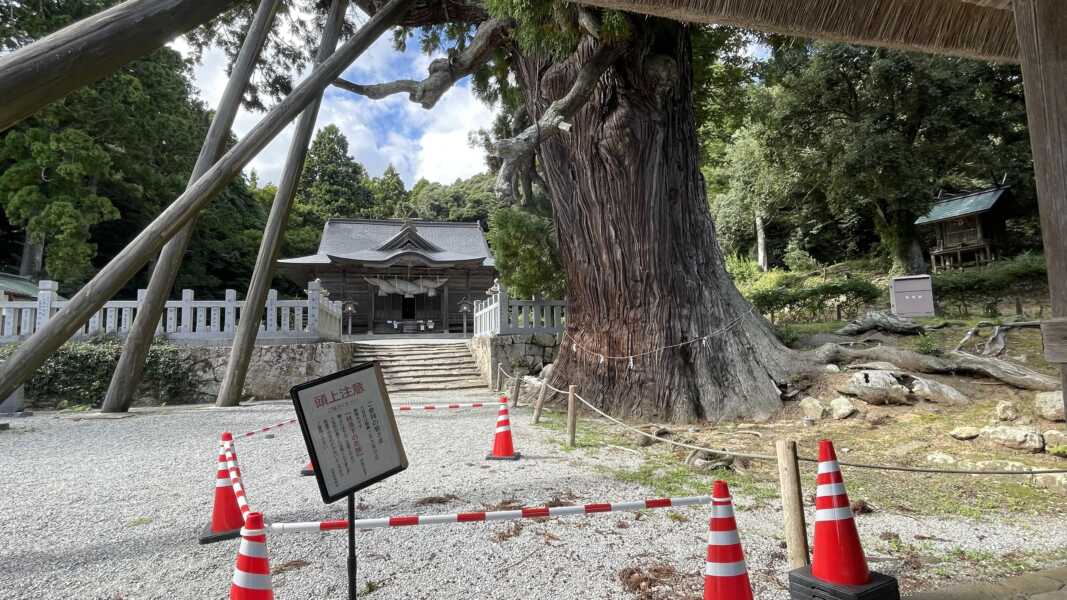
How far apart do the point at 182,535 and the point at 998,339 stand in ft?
30.6

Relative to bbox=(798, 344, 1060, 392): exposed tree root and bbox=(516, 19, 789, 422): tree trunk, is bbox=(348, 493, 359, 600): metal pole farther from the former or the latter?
bbox=(798, 344, 1060, 392): exposed tree root

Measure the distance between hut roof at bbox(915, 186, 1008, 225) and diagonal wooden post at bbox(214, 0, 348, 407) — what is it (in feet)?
62.7

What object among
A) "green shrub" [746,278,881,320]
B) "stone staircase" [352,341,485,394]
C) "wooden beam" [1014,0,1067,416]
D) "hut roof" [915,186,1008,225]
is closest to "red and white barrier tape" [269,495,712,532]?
"wooden beam" [1014,0,1067,416]

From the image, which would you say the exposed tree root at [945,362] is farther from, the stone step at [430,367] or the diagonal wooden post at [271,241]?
the diagonal wooden post at [271,241]

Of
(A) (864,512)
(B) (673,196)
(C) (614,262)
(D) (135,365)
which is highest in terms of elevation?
(B) (673,196)

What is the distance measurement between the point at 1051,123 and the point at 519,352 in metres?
9.84

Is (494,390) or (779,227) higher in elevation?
(779,227)

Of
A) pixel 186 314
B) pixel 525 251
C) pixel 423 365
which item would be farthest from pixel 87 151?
pixel 525 251

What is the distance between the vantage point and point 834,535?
72.7 inches

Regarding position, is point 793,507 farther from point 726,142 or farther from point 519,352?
point 726,142

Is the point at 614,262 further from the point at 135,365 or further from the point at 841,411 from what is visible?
the point at 135,365

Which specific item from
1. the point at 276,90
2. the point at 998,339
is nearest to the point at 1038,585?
the point at 998,339

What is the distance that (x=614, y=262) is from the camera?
6855 millimetres

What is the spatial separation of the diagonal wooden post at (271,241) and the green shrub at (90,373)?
6.28 feet
